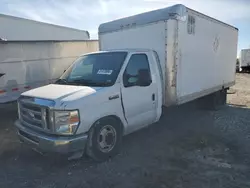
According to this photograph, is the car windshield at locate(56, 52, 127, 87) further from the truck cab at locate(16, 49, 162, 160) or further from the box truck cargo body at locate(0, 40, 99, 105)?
the box truck cargo body at locate(0, 40, 99, 105)

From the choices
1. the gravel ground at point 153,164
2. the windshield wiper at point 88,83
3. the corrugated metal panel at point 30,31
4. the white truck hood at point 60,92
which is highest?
the corrugated metal panel at point 30,31

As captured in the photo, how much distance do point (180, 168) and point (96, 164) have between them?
1.58m

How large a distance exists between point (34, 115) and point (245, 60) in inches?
1353

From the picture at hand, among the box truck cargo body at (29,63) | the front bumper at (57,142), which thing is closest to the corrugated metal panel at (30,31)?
the box truck cargo body at (29,63)

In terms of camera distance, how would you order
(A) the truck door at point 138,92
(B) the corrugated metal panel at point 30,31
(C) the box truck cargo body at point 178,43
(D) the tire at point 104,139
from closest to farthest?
(D) the tire at point 104,139
(A) the truck door at point 138,92
(C) the box truck cargo body at point 178,43
(B) the corrugated metal panel at point 30,31

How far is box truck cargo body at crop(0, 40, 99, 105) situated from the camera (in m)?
7.34

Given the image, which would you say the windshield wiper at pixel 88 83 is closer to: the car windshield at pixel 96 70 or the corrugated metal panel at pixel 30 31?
the car windshield at pixel 96 70

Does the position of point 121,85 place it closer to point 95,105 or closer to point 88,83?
point 88,83

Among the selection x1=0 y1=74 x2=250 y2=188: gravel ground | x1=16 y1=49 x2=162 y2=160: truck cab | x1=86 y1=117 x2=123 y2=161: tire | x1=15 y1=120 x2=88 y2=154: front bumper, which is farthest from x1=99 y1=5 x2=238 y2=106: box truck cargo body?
x1=15 y1=120 x2=88 y2=154: front bumper

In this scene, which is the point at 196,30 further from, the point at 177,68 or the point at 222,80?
the point at 222,80

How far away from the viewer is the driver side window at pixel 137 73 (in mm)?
4938

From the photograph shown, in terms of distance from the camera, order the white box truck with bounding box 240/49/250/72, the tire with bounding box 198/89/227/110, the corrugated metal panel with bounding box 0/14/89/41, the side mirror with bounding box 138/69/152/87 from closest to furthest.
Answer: the side mirror with bounding box 138/69/152/87 < the tire with bounding box 198/89/227/110 < the corrugated metal panel with bounding box 0/14/89/41 < the white box truck with bounding box 240/49/250/72

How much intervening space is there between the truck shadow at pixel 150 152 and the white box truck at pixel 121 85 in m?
0.43

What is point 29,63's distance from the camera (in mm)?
7984
